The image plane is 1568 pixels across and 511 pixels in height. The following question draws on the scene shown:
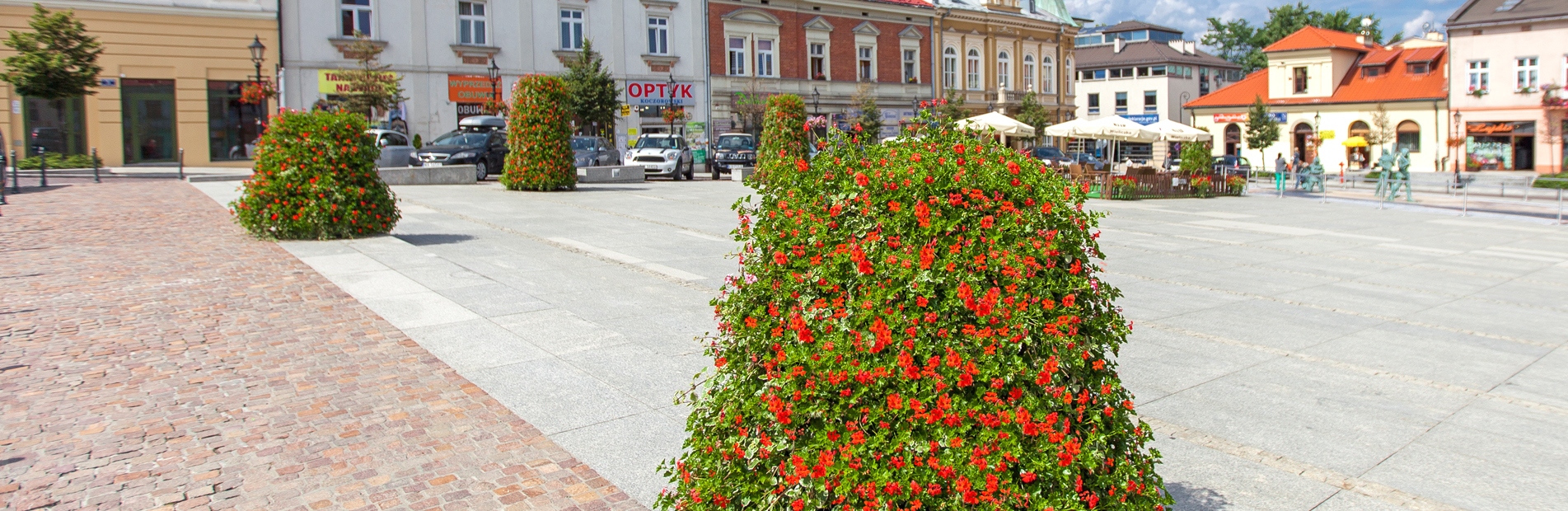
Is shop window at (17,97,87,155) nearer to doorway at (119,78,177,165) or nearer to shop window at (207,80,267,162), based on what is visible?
doorway at (119,78,177,165)

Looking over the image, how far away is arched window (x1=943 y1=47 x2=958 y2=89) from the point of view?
54406mm

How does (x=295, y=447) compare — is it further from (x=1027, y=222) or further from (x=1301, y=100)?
(x=1301, y=100)

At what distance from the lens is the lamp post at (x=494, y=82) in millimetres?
36750

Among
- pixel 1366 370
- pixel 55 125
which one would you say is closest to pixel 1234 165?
pixel 1366 370

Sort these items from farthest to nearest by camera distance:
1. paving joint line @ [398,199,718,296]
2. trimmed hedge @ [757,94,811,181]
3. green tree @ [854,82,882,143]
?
green tree @ [854,82,882,143] → trimmed hedge @ [757,94,811,181] → paving joint line @ [398,199,718,296]

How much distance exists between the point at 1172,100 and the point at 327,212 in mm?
73591

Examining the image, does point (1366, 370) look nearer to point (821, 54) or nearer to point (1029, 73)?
point (821, 54)

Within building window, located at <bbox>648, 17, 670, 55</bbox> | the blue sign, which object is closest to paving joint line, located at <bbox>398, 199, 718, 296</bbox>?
building window, located at <bbox>648, 17, 670, 55</bbox>

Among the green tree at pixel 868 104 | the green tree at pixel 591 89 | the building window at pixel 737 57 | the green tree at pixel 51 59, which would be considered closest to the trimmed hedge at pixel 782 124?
the green tree at pixel 591 89

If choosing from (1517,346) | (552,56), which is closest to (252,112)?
(552,56)

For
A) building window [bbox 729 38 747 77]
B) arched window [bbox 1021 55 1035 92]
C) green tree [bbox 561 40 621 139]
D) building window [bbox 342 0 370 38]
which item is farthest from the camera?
arched window [bbox 1021 55 1035 92]

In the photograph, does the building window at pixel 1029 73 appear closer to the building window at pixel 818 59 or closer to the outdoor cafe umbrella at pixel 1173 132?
the building window at pixel 818 59

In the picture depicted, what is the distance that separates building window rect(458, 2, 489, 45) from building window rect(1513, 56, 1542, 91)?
1881 inches

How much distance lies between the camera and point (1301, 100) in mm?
58625
